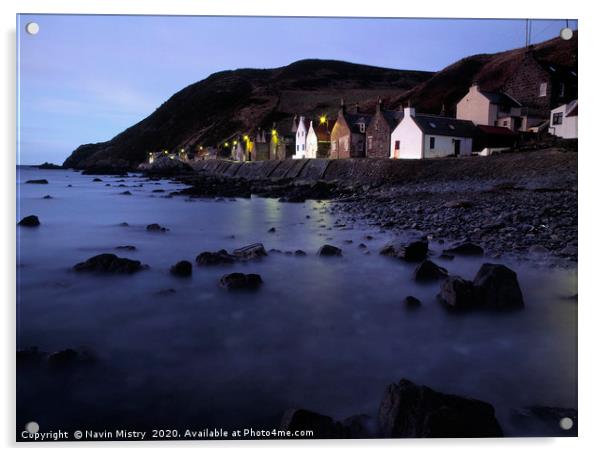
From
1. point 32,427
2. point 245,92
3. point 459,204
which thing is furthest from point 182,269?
point 459,204

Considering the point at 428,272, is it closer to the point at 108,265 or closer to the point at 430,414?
the point at 430,414

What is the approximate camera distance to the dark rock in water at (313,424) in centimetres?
282

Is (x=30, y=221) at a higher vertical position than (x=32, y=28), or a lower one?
lower

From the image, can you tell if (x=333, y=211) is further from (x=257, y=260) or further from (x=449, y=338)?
(x=449, y=338)

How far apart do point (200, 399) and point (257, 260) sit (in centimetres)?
285

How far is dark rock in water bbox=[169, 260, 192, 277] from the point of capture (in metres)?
5.25

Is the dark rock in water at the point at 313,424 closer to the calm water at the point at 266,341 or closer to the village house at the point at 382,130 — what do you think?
the calm water at the point at 266,341

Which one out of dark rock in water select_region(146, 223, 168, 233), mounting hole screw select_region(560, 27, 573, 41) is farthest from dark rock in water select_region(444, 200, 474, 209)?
dark rock in water select_region(146, 223, 168, 233)

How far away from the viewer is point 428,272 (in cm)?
486

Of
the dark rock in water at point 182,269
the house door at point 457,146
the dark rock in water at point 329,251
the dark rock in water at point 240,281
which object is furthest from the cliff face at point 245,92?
the house door at point 457,146

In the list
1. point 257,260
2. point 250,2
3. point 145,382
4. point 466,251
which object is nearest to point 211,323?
point 145,382

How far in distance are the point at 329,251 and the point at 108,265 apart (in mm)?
3221

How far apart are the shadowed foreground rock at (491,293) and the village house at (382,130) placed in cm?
1685

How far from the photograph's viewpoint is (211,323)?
3.99m
